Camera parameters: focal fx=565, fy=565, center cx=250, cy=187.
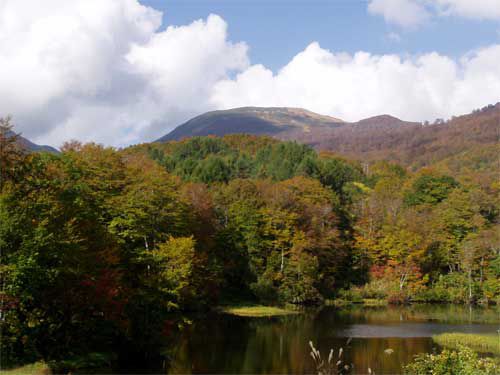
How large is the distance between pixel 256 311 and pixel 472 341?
2234cm

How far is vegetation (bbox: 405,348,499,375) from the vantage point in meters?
14.9

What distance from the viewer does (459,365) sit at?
1609cm

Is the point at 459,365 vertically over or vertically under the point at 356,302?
over

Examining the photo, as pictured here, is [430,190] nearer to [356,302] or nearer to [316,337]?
[356,302]

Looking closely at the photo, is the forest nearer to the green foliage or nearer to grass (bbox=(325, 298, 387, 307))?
the green foliage

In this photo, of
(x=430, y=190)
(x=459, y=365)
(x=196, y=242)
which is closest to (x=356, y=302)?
(x=196, y=242)

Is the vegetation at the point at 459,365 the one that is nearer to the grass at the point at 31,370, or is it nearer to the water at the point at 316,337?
the water at the point at 316,337

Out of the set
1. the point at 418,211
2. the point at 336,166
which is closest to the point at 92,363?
the point at 418,211

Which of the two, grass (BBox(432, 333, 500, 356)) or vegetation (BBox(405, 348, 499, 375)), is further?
grass (BBox(432, 333, 500, 356))

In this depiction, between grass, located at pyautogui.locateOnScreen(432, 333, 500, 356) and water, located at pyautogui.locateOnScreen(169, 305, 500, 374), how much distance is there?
966 mm

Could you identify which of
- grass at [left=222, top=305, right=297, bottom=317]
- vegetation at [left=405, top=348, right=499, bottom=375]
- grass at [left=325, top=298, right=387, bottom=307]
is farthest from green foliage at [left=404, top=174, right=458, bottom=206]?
vegetation at [left=405, top=348, right=499, bottom=375]

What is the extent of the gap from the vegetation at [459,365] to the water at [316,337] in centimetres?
608

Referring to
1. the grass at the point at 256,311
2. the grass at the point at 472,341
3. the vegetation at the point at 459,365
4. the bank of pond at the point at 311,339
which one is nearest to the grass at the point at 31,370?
the bank of pond at the point at 311,339

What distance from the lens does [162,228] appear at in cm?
4519
